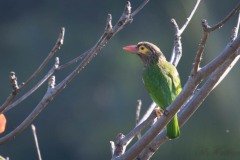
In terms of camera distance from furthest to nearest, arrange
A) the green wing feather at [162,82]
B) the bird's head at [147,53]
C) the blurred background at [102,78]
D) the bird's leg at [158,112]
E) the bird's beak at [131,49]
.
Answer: the blurred background at [102,78], the bird's head at [147,53], the bird's beak at [131,49], the green wing feather at [162,82], the bird's leg at [158,112]

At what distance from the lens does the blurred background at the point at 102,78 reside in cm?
781

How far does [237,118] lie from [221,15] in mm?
1184

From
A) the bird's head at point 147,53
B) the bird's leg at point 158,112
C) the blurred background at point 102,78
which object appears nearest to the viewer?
the bird's leg at point 158,112

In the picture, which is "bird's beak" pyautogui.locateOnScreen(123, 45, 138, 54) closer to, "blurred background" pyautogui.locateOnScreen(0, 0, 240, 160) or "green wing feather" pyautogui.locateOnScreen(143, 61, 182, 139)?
"green wing feather" pyautogui.locateOnScreen(143, 61, 182, 139)

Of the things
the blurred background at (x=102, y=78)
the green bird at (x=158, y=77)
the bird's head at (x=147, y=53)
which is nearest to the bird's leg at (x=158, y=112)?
the green bird at (x=158, y=77)

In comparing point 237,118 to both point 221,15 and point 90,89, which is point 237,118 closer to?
point 221,15

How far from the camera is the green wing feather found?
12.5 ft

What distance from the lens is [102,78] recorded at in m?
8.35

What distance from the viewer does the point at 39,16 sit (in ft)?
28.7

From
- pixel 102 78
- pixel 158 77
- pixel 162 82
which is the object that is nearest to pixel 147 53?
pixel 158 77

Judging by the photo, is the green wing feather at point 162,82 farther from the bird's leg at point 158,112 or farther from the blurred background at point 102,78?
the blurred background at point 102,78

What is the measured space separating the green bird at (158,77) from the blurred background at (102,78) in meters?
3.08

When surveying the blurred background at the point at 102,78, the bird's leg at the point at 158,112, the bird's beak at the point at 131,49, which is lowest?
the blurred background at the point at 102,78

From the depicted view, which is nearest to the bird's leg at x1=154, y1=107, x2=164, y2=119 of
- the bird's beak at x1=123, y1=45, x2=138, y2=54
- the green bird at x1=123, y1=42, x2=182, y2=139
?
the green bird at x1=123, y1=42, x2=182, y2=139
